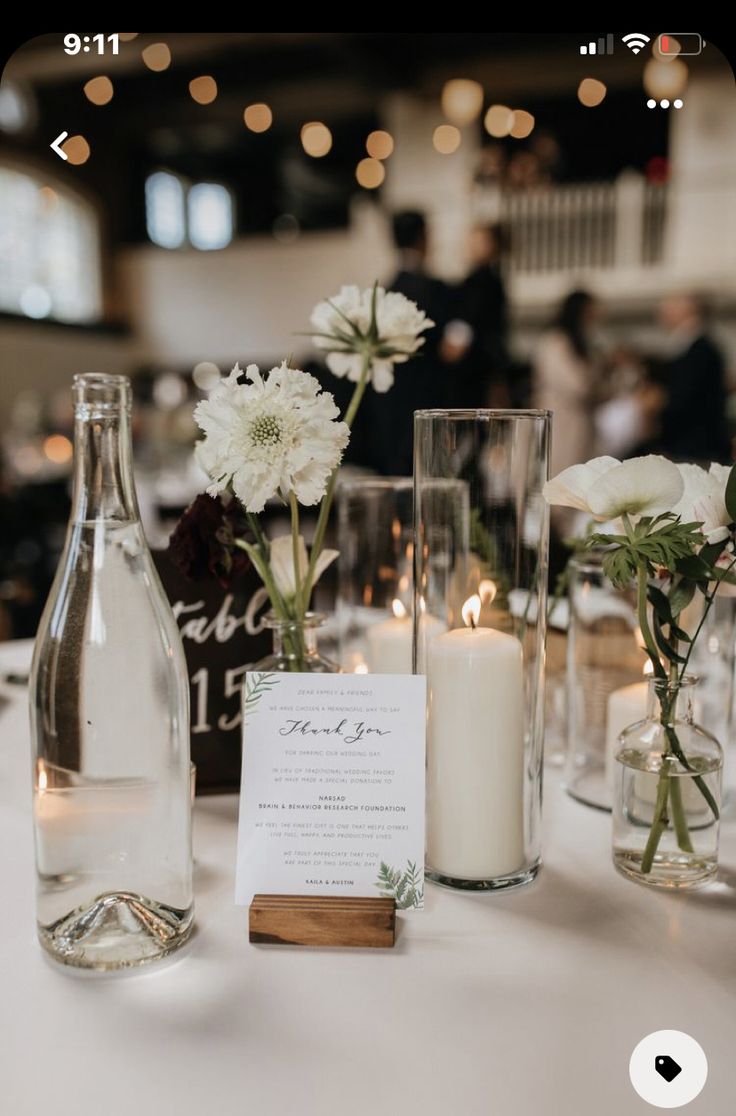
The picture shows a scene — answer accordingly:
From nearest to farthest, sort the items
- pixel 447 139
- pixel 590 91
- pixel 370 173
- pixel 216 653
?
1. pixel 216 653
2. pixel 590 91
3. pixel 447 139
4. pixel 370 173

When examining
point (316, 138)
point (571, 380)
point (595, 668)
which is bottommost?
point (595, 668)

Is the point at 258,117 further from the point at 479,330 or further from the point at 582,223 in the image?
the point at 479,330

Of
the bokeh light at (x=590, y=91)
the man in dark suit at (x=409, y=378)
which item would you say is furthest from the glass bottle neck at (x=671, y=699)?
the bokeh light at (x=590, y=91)

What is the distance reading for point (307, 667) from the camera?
74 centimetres

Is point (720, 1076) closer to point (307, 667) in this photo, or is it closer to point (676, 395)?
point (307, 667)

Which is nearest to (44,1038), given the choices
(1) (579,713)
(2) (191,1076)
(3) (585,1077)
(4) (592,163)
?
(2) (191,1076)

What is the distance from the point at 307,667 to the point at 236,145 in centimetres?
888

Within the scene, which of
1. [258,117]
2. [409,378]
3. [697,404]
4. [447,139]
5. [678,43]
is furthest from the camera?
[258,117]

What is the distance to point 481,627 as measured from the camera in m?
0.69

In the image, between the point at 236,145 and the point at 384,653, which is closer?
the point at 384,653

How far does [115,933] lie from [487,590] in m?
0.35

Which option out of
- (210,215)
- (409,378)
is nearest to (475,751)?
(409,378)

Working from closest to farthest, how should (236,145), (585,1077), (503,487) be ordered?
(585,1077), (503,487), (236,145)

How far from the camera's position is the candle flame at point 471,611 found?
26.7 inches
